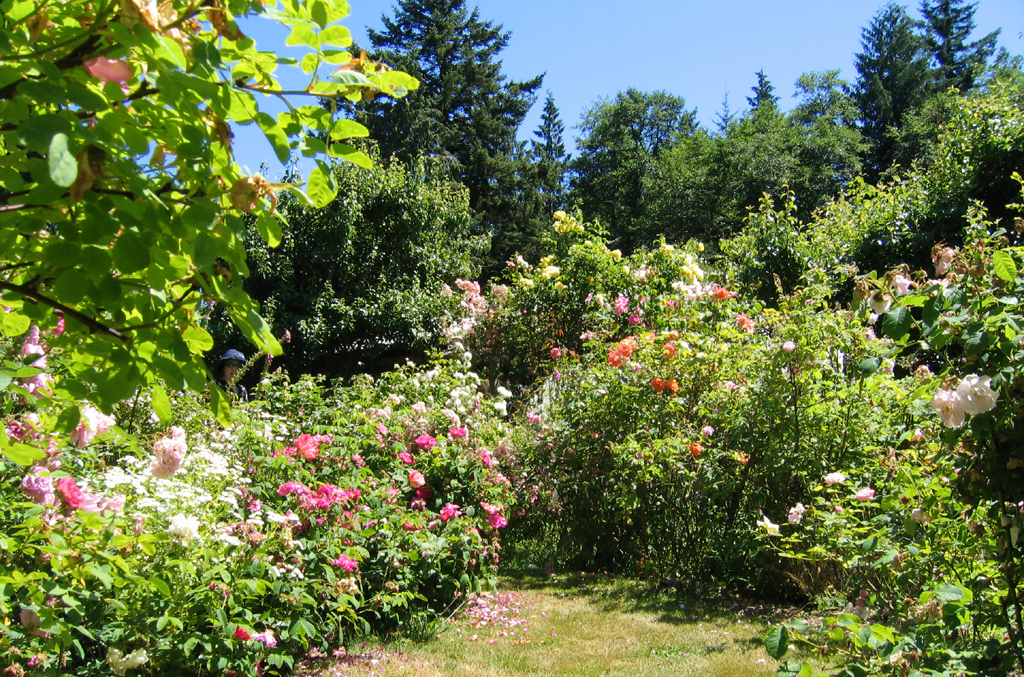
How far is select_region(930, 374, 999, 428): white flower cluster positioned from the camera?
155 centimetres

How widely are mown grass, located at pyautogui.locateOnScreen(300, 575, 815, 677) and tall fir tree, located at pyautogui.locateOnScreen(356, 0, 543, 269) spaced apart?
72.5 ft

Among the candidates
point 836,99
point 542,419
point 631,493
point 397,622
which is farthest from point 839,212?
point 836,99

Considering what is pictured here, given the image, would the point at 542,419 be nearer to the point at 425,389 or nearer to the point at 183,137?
the point at 425,389

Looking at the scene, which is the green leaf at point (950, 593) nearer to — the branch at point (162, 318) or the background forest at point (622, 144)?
the branch at point (162, 318)

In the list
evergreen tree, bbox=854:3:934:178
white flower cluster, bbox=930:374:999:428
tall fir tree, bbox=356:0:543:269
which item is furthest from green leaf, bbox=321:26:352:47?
evergreen tree, bbox=854:3:934:178

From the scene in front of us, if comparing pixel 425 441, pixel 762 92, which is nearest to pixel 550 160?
pixel 762 92

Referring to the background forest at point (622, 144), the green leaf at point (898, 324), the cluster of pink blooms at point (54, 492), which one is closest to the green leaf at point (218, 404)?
the cluster of pink blooms at point (54, 492)

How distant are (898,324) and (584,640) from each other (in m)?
2.87

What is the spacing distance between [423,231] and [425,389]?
686 centimetres

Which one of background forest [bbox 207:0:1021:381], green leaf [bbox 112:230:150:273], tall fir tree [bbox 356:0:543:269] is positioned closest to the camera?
green leaf [bbox 112:230:150:273]

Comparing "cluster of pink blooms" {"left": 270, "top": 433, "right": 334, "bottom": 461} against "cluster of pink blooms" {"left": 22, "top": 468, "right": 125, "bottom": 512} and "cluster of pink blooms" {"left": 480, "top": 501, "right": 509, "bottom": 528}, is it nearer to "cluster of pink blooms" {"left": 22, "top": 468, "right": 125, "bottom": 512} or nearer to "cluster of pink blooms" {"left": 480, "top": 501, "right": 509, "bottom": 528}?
"cluster of pink blooms" {"left": 480, "top": 501, "right": 509, "bottom": 528}

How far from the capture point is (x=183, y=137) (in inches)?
42.7

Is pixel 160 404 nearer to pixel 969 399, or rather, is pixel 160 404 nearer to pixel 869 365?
pixel 869 365

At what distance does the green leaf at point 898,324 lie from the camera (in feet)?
5.28
